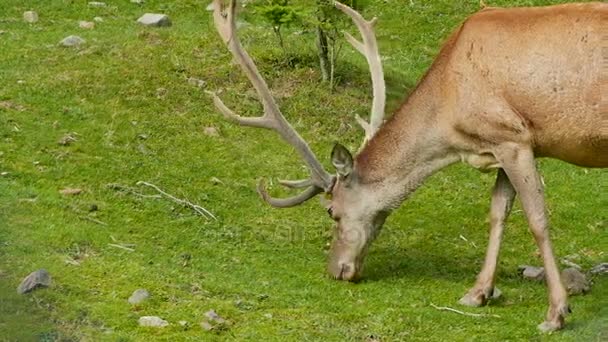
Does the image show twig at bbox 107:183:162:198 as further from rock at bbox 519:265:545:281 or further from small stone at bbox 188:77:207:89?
rock at bbox 519:265:545:281

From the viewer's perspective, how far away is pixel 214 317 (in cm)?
809

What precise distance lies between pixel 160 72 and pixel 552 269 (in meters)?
5.72

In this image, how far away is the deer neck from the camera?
9.05 metres

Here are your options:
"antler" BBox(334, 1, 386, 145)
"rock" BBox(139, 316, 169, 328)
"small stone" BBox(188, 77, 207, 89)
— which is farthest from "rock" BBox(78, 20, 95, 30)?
"rock" BBox(139, 316, 169, 328)

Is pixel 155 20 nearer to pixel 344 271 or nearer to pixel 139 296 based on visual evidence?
pixel 344 271

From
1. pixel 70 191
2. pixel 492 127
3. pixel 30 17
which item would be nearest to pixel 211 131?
pixel 70 191

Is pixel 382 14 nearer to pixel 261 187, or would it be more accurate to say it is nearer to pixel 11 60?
pixel 11 60

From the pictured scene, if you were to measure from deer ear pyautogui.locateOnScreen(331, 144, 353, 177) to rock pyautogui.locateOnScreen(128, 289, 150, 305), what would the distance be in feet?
5.89

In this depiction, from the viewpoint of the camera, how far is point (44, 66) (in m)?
13.0

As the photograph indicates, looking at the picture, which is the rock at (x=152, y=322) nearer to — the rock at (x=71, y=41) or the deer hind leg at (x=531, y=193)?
the deer hind leg at (x=531, y=193)

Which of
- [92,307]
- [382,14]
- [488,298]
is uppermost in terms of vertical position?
[92,307]

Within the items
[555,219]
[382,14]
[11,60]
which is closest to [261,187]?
[555,219]

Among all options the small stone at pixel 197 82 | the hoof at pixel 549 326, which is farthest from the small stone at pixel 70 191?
the hoof at pixel 549 326

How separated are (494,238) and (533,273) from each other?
45cm
